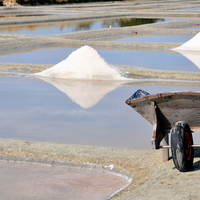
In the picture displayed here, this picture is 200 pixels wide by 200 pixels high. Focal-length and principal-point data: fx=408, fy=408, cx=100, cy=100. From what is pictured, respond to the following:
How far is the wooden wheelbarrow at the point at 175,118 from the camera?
3.27 metres

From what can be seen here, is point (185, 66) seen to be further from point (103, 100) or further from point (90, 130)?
point (90, 130)

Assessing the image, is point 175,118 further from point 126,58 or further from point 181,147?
point 126,58

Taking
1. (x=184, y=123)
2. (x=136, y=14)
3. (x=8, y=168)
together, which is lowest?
(x=8, y=168)

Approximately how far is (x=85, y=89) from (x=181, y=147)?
429cm

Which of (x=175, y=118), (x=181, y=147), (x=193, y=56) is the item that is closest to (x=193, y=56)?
(x=193, y=56)

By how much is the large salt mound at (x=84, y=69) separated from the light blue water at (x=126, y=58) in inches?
69.5

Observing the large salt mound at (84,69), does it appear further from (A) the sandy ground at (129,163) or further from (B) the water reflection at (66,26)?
(B) the water reflection at (66,26)

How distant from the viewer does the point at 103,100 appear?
651 centimetres

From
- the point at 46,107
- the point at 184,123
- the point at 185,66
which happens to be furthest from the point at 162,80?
the point at 184,123

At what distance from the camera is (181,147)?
3.23 metres

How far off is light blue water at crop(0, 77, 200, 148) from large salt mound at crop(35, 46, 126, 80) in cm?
118

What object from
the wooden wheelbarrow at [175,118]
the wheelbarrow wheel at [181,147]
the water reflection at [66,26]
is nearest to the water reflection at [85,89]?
the wooden wheelbarrow at [175,118]

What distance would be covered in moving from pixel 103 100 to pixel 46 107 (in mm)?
960

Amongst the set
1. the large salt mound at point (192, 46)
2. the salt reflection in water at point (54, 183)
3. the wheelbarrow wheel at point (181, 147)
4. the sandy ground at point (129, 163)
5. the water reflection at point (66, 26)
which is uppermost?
the water reflection at point (66, 26)
